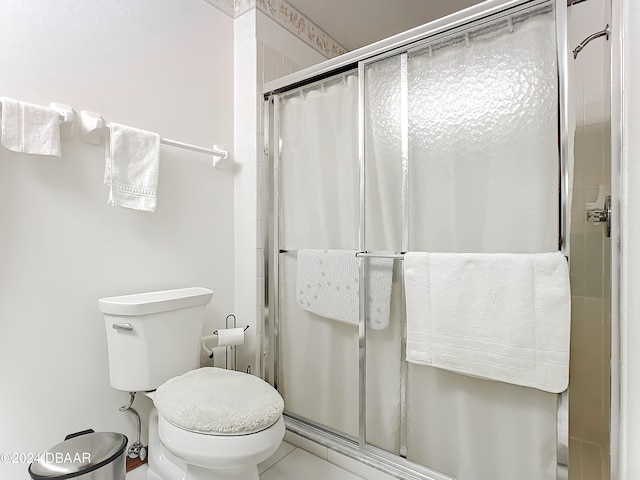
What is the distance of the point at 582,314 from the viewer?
1474 millimetres

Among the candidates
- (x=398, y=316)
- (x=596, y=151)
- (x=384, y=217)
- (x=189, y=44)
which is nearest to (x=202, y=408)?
(x=398, y=316)

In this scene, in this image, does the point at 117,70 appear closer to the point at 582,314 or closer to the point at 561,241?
the point at 561,241

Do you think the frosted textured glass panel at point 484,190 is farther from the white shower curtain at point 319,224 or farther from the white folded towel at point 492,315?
the white shower curtain at point 319,224

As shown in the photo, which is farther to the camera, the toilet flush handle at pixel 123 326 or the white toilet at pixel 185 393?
the toilet flush handle at pixel 123 326

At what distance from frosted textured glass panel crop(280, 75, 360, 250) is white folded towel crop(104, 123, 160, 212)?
613 mm

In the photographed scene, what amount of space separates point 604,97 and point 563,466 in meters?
1.36

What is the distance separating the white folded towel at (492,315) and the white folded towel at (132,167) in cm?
104

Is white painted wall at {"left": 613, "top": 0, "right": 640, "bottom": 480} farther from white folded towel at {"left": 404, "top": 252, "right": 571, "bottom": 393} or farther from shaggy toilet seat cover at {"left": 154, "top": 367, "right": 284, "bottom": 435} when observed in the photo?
shaggy toilet seat cover at {"left": 154, "top": 367, "right": 284, "bottom": 435}

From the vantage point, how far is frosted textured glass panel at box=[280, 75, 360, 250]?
161cm

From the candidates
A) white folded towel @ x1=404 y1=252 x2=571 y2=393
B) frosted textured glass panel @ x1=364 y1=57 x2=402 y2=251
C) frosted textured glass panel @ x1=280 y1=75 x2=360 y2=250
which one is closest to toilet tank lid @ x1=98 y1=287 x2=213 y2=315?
frosted textured glass panel @ x1=280 y1=75 x2=360 y2=250

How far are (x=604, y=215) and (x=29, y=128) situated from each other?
190 cm

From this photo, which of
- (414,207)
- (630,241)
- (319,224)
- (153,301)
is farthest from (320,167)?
(630,241)

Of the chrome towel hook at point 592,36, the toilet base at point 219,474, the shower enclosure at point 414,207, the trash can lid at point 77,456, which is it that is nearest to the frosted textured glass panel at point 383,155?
the shower enclosure at point 414,207

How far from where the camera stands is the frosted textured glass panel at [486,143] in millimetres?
1153
